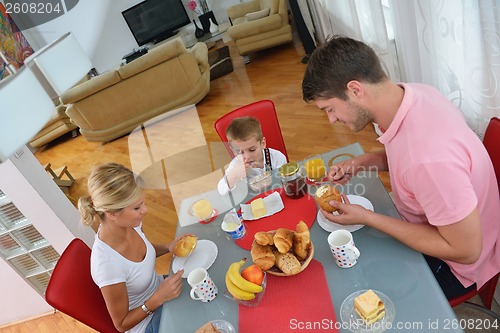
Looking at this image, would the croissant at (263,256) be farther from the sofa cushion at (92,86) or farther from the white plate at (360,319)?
the sofa cushion at (92,86)

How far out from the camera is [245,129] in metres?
1.86

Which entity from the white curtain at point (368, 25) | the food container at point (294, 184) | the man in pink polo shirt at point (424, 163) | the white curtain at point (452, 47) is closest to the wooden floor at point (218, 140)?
the white curtain at point (368, 25)

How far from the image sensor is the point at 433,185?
97 cm

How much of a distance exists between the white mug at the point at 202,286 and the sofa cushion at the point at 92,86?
4.00 metres

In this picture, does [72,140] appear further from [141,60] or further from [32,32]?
[32,32]

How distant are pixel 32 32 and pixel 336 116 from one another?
8.26 metres

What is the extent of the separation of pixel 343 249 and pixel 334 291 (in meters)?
0.13

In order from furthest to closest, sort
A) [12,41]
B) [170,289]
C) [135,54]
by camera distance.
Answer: [135,54] → [12,41] → [170,289]

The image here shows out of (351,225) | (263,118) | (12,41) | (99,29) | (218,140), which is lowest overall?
(218,140)

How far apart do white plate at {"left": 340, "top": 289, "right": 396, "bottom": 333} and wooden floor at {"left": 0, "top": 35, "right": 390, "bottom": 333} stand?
1633mm

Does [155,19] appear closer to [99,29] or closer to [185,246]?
[99,29]

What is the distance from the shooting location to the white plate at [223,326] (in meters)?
1.07
